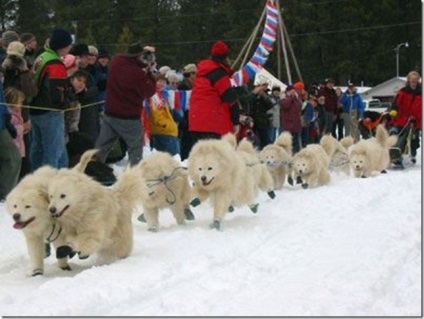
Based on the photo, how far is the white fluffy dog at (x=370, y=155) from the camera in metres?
10.8

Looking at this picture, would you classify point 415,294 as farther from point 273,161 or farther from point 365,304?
point 273,161

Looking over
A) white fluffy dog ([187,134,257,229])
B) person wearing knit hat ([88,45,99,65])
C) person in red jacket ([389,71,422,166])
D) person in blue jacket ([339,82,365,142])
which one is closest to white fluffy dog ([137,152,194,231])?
white fluffy dog ([187,134,257,229])

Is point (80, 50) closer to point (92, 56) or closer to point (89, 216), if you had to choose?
point (92, 56)

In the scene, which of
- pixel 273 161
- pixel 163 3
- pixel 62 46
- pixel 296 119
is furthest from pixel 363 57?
pixel 62 46

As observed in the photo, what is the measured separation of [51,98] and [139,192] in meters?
2.26

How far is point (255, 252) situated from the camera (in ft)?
16.4

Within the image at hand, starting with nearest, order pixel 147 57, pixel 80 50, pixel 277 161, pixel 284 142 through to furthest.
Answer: pixel 147 57 → pixel 80 50 → pixel 277 161 → pixel 284 142

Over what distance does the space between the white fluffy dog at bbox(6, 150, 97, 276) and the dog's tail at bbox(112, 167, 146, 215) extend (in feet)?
1.98

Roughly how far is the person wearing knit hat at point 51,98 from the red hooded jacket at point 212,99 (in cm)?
149

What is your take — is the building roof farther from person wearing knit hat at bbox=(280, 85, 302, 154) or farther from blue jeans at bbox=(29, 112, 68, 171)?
blue jeans at bbox=(29, 112, 68, 171)

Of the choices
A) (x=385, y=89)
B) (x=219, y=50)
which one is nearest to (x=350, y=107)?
(x=219, y=50)

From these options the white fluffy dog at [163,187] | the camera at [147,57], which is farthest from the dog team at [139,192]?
the camera at [147,57]

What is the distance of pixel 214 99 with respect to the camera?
23.9 ft

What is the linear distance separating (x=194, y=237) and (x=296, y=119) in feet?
26.4
